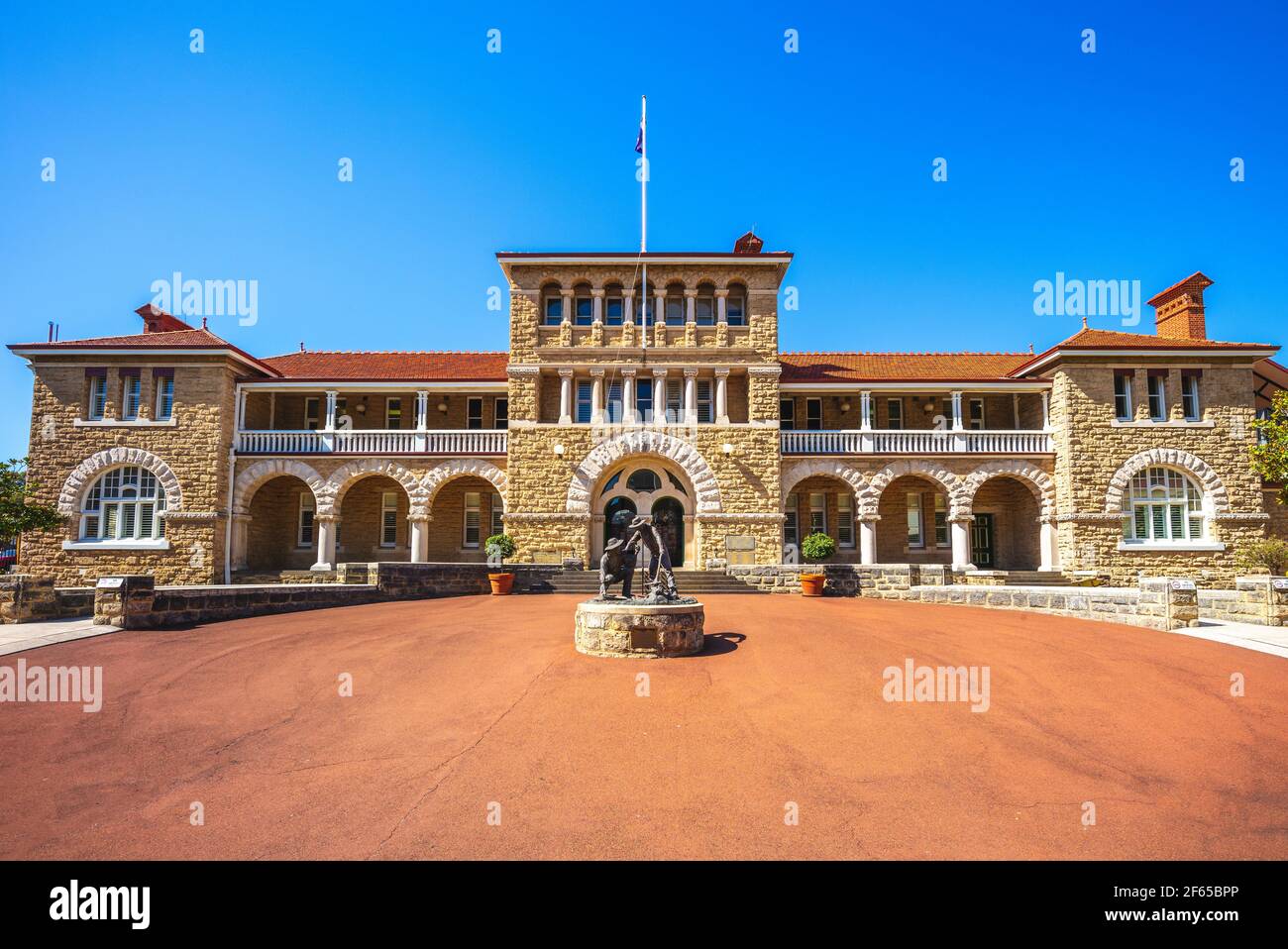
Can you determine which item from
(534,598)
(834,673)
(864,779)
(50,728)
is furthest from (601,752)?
(534,598)

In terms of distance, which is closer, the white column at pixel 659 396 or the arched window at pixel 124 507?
the arched window at pixel 124 507

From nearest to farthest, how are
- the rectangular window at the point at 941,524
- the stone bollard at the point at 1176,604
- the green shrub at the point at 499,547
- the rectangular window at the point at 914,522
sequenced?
the stone bollard at the point at 1176,604 < the green shrub at the point at 499,547 < the rectangular window at the point at 941,524 < the rectangular window at the point at 914,522

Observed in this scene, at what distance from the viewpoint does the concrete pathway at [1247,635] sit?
385 inches

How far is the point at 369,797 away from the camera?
500 cm

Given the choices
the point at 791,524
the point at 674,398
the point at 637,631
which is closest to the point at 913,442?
the point at 791,524

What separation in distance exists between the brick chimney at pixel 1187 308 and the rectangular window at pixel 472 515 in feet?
89.2

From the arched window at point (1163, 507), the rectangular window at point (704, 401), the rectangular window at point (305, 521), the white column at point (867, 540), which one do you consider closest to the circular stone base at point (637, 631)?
the rectangular window at point (704, 401)

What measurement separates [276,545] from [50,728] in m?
18.5

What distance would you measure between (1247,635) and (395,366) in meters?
26.1

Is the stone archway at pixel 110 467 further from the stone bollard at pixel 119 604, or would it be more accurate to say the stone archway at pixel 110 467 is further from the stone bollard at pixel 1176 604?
the stone bollard at pixel 1176 604

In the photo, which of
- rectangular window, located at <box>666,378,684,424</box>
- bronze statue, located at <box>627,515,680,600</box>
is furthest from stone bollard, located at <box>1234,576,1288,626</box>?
rectangular window, located at <box>666,378,684,424</box>

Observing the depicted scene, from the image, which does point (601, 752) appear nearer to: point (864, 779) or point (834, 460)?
point (864, 779)

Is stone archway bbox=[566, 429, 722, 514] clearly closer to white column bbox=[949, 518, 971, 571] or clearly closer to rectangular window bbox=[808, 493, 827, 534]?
rectangular window bbox=[808, 493, 827, 534]

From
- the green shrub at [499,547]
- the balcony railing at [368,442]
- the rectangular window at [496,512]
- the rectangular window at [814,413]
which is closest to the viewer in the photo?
the green shrub at [499,547]
